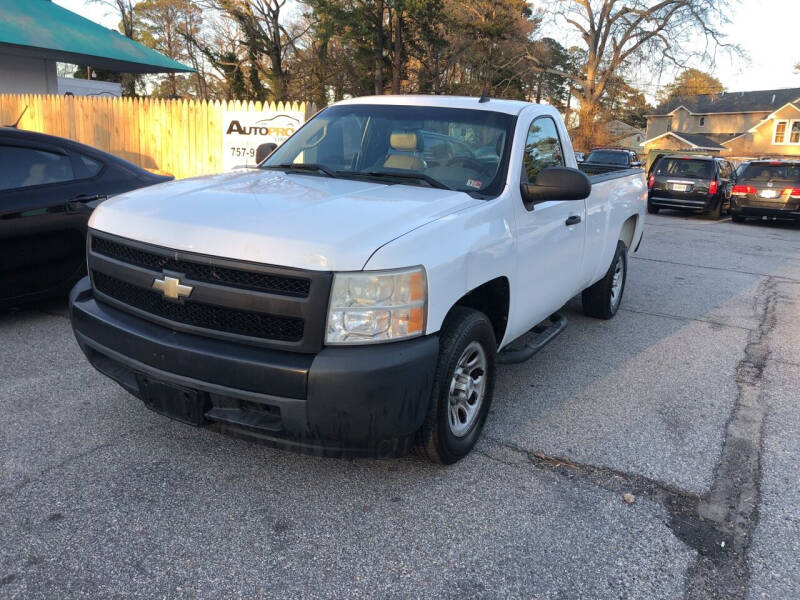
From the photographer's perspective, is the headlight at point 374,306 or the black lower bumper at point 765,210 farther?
the black lower bumper at point 765,210

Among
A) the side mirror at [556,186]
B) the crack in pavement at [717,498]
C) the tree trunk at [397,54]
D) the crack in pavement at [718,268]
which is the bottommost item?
the crack in pavement at [717,498]

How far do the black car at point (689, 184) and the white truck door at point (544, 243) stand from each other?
44.6ft

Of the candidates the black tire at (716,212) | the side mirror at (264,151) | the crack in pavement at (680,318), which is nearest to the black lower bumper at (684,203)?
the black tire at (716,212)

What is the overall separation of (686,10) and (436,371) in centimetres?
4471

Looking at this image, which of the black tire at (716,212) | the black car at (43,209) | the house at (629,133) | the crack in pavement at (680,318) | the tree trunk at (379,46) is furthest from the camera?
the house at (629,133)

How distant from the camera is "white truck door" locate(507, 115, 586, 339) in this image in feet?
12.1

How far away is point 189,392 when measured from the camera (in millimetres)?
2748

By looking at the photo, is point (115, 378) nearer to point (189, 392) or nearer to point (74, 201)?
point (189, 392)

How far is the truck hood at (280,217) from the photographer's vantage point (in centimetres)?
259

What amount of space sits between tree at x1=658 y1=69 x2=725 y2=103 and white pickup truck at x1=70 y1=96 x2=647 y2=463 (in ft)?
144

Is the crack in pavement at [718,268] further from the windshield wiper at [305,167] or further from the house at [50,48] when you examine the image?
the house at [50,48]

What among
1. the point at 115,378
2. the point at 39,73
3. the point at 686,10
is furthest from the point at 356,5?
the point at 115,378

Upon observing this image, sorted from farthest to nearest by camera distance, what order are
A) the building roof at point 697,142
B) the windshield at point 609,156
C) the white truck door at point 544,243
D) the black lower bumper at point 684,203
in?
the building roof at point 697,142 → the windshield at point 609,156 → the black lower bumper at point 684,203 → the white truck door at point 544,243

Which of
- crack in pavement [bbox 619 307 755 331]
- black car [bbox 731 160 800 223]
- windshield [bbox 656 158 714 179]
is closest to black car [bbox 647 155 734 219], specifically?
windshield [bbox 656 158 714 179]
